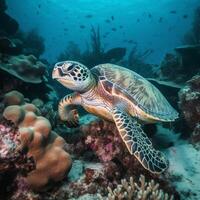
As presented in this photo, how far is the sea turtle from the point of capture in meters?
4.24

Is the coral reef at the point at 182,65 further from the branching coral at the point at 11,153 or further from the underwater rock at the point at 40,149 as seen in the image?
the branching coral at the point at 11,153

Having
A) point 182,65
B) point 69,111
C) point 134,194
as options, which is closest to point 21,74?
point 69,111

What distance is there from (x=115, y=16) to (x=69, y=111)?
5853 cm

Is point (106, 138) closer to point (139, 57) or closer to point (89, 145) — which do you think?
point (89, 145)

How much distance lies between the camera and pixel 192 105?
592cm

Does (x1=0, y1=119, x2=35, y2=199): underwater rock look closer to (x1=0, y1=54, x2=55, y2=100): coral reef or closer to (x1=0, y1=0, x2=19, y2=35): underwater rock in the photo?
(x1=0, y1=54, x2=55, y2=100): coral reef

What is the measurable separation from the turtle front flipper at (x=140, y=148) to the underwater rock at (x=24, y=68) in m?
3.18

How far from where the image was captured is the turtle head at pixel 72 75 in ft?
14.5

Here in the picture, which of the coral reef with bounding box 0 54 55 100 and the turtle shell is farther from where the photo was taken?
the coral reef with bounding box 0 54 55 100

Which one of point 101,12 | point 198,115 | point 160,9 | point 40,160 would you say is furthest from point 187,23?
point 40,160

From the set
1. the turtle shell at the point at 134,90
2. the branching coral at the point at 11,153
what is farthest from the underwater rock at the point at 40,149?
the turtle shell at the point at 134,90

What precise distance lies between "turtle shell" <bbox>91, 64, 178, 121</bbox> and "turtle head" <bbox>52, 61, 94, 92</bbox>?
1.81 feet

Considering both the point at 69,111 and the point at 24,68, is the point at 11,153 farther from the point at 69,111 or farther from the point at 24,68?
the point at 24,68

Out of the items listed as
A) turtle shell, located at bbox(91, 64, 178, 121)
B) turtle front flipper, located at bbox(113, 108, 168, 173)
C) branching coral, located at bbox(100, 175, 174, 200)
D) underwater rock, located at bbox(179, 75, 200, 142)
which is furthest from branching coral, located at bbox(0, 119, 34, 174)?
underwater rock, located at bbox(179, 75, 200, 142)
